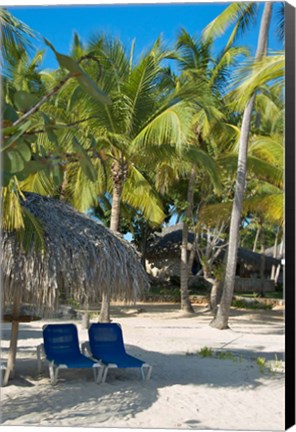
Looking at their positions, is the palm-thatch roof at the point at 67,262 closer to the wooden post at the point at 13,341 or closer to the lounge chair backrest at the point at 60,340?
the wooden post at the point at 13,341

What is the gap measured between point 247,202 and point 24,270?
8371mm

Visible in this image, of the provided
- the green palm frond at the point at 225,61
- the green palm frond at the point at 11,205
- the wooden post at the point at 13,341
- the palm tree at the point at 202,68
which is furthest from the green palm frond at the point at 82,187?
the green palm frond at the point at 11,205

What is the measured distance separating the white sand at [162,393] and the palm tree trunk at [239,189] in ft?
6.52

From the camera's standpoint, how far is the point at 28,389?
5.55 metres

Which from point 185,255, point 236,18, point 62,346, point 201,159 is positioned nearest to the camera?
point 62,346

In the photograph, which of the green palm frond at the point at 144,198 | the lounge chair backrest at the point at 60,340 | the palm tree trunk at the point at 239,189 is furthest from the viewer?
the green palm frond at the point at 144,198

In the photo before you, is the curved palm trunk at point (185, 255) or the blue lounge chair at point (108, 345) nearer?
the blue lounge chair at point (108, 345)

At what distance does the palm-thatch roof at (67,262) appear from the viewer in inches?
201

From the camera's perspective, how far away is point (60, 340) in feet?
19.8

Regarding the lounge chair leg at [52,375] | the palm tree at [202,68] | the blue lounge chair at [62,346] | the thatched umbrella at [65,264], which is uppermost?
the palm tree at [202,68]

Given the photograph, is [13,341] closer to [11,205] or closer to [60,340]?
[60,340]

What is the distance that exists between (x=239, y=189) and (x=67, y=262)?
590cm

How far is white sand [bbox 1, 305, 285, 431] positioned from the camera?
4746 millimetres

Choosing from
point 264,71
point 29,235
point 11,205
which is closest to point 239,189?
point 264,71
